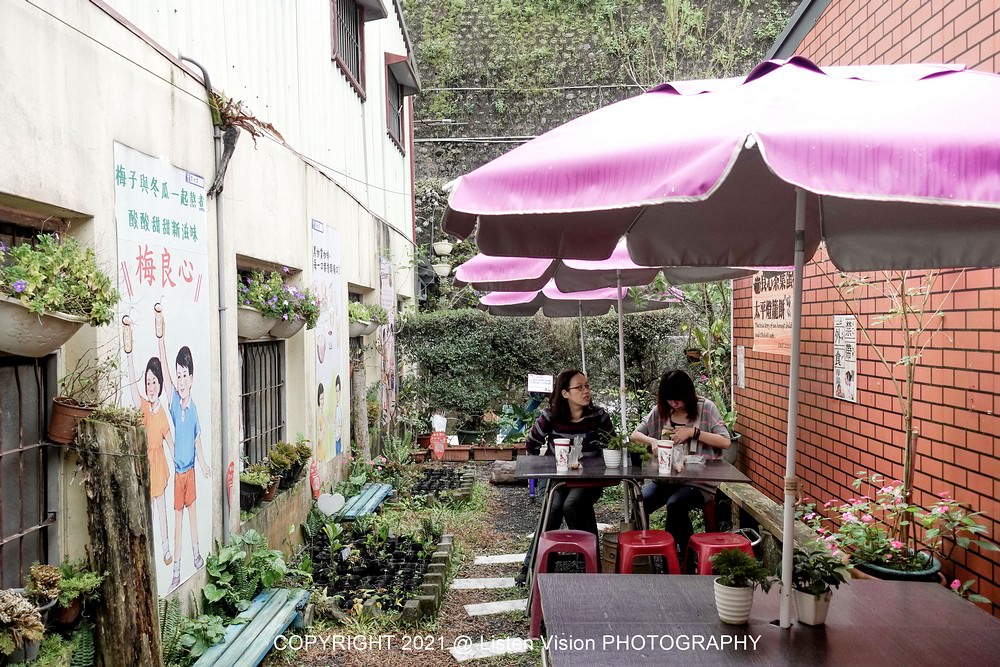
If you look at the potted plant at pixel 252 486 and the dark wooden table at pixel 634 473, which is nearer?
the dark wooden table at pixel 634 473

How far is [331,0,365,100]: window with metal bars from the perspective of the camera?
342 inches

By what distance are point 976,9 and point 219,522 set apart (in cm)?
480

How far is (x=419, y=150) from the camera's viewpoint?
19.8 meters

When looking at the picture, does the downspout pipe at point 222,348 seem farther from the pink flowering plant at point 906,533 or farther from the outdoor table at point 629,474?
the pink flowering plant at point 906,533

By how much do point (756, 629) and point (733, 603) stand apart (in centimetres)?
11

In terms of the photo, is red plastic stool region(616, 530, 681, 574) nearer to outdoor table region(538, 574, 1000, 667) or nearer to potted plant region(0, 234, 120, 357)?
outdoor table region(538, 574, 1000, 667)

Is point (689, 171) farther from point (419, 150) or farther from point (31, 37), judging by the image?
point (419, 150)

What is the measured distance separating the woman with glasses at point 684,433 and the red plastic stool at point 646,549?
755 millimetres

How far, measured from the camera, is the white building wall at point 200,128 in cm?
299

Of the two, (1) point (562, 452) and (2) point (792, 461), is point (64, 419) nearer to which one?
(2) point (792, 461)

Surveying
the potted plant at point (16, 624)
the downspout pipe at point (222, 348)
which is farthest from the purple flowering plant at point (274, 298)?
the potted plant at point (16, 624)

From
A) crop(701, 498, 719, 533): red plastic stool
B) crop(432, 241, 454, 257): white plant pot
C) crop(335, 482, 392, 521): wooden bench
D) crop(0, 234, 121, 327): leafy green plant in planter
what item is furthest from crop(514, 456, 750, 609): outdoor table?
crop(432, 241, 454, 257): white plant pot

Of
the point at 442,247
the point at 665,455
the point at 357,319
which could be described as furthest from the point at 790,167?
the point at 442,247

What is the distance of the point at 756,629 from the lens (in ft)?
8.18
